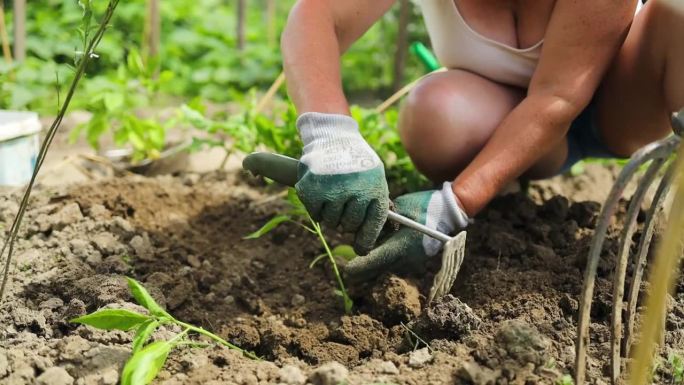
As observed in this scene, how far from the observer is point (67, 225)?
86.8 inches

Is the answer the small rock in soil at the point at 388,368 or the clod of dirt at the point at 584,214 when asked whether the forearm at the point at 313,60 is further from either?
the clod of dirt at the point at 584,214

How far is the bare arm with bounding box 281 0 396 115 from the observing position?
1.96 m

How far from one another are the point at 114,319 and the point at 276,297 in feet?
1.73

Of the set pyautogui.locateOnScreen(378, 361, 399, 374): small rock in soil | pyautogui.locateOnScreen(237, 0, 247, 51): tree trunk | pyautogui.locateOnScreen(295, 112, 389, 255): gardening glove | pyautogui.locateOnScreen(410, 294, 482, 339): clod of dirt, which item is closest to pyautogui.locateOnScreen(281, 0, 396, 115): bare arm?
pyautogui.locateOnScreen(295, 112, 389, 255): gardening glove

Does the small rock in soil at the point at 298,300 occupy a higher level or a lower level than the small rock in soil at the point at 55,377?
lower

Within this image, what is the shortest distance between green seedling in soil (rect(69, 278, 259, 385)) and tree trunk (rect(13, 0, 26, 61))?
2.57 m

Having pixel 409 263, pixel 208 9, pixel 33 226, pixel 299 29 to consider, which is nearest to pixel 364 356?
pixel 409 263

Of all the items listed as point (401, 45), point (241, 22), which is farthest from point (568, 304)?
point (241, 22)

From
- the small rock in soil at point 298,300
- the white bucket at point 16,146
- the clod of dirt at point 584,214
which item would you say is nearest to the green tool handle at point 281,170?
the small rock in soil at point 298,300

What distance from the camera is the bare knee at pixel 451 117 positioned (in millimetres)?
2229

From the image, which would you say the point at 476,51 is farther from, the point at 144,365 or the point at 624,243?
the point at 144,365

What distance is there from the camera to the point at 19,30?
376cm

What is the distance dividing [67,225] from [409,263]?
97 centimetres

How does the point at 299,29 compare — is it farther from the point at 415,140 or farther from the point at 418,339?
the point at 418,339
